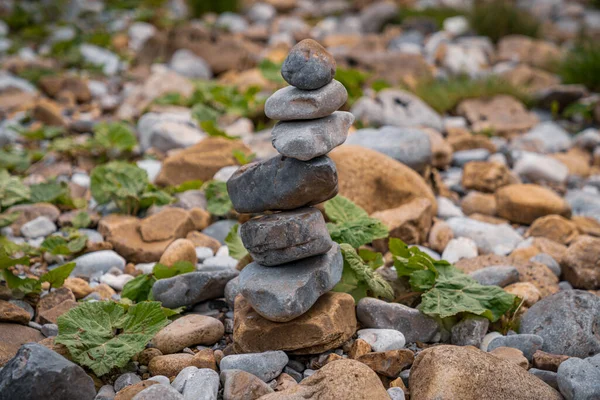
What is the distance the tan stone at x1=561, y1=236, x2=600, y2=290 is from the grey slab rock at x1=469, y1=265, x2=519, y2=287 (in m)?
0.47

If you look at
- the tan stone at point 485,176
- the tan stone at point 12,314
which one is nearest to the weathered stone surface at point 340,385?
the tan stone at point 12,314

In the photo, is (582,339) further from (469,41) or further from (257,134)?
(469,41)

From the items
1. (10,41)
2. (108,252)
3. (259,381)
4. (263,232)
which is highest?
(263,232)

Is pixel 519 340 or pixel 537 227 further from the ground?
pixel 519 340

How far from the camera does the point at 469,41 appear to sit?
10484 mm

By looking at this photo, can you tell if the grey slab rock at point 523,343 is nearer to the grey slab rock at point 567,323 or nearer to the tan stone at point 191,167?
the grey slab rock at point 567,323

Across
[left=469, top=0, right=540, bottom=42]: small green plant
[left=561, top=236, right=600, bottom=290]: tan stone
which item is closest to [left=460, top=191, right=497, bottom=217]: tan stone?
[left=561, top=236, right=600, bottom=290]: tan stone

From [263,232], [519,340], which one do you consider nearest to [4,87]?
[263,232]

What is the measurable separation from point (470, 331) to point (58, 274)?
7.37 feet

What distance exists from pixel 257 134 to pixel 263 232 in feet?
11.5

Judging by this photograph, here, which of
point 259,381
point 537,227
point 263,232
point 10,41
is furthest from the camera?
point 10,41

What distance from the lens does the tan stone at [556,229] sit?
491 centimetres

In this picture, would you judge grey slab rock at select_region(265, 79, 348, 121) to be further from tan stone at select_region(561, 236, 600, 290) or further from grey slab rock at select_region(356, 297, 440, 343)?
tan stone at select_region(561, 236, 600, 290)

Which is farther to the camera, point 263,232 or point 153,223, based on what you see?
point 153,223
